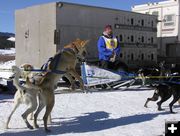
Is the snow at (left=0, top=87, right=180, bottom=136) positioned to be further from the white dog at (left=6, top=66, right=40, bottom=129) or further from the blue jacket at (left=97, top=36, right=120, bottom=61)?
the blue jacket at (left=97, top=36, right=120, bottom=61)

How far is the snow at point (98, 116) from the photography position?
6.35m

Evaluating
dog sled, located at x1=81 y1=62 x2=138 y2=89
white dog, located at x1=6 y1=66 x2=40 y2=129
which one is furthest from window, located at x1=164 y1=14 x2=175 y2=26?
white dog, located at x1=6 y1=66 x2=40 y2=129

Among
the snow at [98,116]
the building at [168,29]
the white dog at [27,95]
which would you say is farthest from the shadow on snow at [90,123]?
the building at [168,29]

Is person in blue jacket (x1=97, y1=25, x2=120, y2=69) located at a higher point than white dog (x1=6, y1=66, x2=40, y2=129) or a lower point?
higher

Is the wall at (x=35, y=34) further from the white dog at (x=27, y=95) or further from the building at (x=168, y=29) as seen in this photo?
the building at (x=168, y=29)

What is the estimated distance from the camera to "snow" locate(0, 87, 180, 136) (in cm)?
635

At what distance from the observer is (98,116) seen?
759 cm

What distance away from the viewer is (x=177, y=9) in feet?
55.7

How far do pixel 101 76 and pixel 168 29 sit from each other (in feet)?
26.8

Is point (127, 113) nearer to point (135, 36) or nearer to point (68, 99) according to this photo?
point (68, 99)

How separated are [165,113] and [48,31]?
5200mm

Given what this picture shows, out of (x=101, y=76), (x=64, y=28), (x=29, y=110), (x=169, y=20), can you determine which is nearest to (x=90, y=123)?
(x=29, y=110)

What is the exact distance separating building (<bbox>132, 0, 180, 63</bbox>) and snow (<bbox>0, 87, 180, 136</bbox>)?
736cm

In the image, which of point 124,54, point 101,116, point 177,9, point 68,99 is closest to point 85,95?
point 68,99
